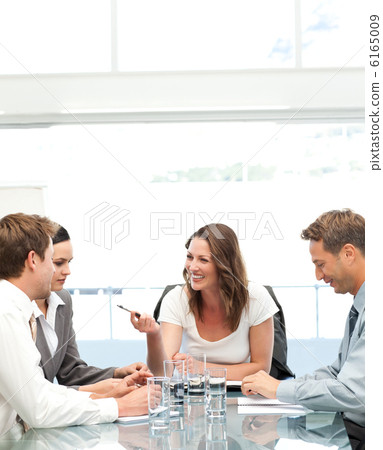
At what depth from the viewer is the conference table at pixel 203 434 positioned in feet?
3.37

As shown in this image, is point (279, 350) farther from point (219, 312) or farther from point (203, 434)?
point (203, 434)

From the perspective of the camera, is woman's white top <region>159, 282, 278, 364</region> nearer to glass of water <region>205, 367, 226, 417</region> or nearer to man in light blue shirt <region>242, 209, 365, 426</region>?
man in light blue shirt <region>242, 209, 365, 426</region>

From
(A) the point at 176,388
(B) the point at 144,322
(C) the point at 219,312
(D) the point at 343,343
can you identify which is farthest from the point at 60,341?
(D) the point at 343,343

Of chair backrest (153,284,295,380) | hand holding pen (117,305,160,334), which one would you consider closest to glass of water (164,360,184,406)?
Result: hand holding pen (117,305,160,334)

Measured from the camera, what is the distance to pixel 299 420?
120 centimetres

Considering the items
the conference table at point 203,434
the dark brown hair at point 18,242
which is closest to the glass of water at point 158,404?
the conference table at point 203,434

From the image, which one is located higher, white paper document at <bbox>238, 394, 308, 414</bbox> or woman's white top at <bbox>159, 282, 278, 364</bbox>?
woman's white top at <bbox>159, 282, 278, 364</bbox>

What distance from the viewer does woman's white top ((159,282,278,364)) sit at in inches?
69.1

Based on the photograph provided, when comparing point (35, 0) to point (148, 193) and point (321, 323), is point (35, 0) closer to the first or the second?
point (148, 193)

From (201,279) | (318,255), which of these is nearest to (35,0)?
(201,279)

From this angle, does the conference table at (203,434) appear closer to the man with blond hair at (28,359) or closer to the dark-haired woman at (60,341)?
the man with blond hair at (28,359)

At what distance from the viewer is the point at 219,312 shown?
1.84 m

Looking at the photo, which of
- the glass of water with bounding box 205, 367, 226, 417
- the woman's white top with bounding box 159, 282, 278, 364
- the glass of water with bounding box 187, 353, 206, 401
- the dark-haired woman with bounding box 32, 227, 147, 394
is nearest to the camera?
the glass of water with bounding box 205, 367, 226, 417

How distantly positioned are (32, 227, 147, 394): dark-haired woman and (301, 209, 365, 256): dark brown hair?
2.05 feet
